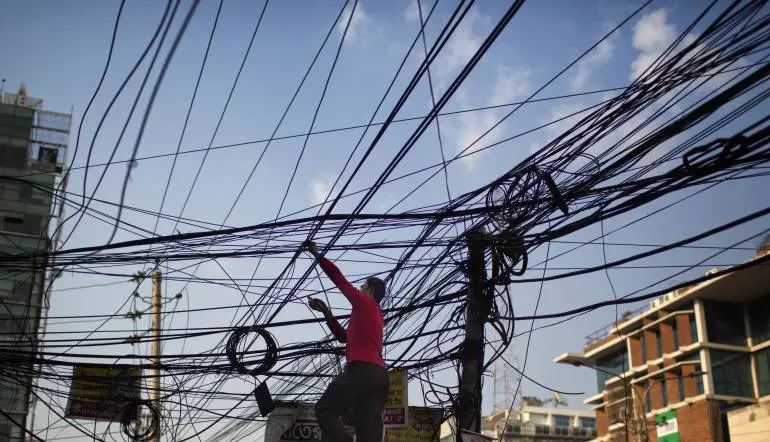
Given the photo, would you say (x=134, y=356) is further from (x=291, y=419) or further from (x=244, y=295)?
(x=291, y=419)

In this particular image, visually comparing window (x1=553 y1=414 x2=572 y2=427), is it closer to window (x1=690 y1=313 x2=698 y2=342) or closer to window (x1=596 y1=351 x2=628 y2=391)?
window (x1=596 y1=351 x2=628 y2=391)

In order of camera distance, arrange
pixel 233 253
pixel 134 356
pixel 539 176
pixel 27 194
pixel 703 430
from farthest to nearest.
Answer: pixel 703 430 < pixel 27 194 < pixel 134 356 < pixel 233 253 < pixel 539 176

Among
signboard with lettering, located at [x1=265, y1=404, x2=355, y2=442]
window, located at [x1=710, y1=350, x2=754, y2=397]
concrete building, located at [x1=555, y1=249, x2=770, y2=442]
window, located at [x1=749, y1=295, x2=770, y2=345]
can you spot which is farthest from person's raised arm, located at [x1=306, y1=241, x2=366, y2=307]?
window, located at [x1=749, y1=295, x2=770, y2=345]

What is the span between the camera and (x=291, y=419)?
771 centimetres

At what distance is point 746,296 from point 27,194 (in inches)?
1483

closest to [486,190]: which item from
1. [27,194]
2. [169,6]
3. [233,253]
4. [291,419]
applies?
[233,253]

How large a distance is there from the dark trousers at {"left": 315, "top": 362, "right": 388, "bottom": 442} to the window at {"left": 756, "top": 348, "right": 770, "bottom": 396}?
4055 centimetres

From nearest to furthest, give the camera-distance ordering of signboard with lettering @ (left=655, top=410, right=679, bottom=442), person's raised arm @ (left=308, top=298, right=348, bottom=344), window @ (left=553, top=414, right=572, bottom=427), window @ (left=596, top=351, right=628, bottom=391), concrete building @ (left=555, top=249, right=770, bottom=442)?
person's raised arm @ (left=308, top=298, right=348, bottom=344) → concrete building @ (left=555, top=249, right=770, bottom=442) → signboard with lettering @ (left=655, top=410, right=679, bottom=442) → window @ (left=596, top=351, right=628, bottom=391) → window @ (left=553, top=414, right=572, bottom=427)

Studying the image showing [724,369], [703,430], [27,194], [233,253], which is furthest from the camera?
[724,369]

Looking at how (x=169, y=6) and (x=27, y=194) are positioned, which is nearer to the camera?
(x=169, y=6)

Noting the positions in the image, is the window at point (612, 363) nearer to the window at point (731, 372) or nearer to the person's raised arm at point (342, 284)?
the window at point (731, 372)

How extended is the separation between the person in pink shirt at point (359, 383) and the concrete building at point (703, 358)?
3507 cm

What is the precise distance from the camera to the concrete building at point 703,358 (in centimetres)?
3975

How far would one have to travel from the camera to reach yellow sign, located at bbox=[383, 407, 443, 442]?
781cm
